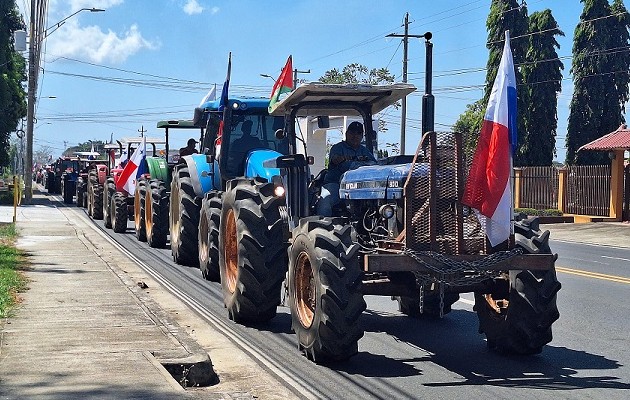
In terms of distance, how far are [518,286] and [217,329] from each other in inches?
138

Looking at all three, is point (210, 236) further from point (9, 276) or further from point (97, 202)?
point (97, 202)

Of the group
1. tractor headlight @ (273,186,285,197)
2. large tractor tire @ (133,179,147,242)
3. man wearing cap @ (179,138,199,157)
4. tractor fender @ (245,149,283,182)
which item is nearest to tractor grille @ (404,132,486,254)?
tractor headlight @ (273,186,285,197)

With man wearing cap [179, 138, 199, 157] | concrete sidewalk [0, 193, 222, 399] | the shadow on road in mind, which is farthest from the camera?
man wearing cap [179, 138, 199, 157]

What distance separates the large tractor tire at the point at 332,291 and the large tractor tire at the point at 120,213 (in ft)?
51.4

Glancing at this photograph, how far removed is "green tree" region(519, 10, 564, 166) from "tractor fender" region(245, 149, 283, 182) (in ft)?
130

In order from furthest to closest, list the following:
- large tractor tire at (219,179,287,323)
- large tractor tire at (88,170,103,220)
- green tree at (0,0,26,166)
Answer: green tree at (0,0,26,166) < large tractor tire at (88,170,103,220) < large tractor tire at (219,179,287,323)

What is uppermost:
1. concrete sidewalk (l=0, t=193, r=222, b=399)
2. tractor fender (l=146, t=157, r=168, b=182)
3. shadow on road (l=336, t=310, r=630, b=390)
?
tractor fender (l=146, t=157, r=168, b=182)

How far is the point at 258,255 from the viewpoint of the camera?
10219 mm

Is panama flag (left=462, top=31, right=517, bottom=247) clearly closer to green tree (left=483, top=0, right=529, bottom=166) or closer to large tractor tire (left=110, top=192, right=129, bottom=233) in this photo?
large tractor tire (left=110, top=192, right=129, bottom=233)

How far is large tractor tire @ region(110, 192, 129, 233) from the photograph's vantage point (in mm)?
23750

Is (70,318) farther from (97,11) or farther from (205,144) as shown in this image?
(97,11)

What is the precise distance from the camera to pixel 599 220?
1419 inches

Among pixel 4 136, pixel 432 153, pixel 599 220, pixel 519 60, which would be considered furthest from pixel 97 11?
pixel 432 153

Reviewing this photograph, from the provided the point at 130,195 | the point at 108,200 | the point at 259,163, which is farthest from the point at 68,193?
the point at 259,163
